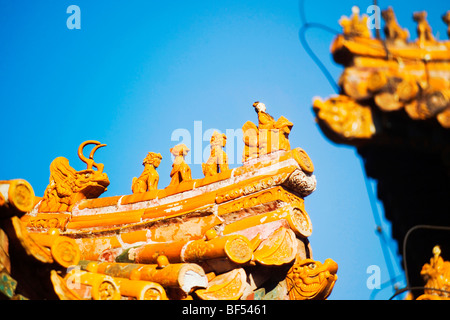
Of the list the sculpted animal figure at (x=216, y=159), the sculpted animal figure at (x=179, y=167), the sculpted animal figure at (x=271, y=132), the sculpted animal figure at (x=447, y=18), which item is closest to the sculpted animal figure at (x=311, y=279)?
the sculpted animal figure at (x=271, y=132)

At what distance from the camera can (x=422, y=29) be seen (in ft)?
17.3

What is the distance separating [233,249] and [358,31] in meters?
4.28

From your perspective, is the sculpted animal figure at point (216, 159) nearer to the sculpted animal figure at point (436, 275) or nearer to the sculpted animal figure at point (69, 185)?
the sculpted animal figure at point (69, 185)

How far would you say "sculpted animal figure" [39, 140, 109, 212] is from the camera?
11789 mm

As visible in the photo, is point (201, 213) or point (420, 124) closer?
point (420, 124)

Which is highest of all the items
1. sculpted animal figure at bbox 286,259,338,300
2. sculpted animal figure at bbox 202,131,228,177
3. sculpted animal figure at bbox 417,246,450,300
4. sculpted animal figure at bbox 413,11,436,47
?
sculpted animal figure at bbox 202,131,228,177

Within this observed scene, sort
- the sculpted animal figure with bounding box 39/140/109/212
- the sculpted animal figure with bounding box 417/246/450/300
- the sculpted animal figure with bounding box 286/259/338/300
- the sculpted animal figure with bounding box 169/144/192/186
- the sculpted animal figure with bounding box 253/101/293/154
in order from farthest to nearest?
the sculpted animal figure with bounding box 39/140/109/212, the sculpted animal figure with bounding box 169/144/192/186, the sculpted animal figure with bounding box 253/101/293/154, the sculpted animal figure with bounding box 286/259/338/300, the sculpted animal figure with bounding box 417/246/450/300

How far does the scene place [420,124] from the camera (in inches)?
198

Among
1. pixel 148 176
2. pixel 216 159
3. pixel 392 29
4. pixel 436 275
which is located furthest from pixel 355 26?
pixel 148 176

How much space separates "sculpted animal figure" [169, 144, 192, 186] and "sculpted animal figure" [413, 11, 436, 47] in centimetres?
636

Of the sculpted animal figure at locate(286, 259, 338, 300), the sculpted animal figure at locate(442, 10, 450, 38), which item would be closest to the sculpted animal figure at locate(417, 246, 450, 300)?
the sculpted animal figure at locate(286, 259, 338, 300)

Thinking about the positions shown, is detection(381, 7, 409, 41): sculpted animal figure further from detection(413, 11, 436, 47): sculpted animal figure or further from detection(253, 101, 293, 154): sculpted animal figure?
detection(253, 101, 293, 154): sculpted animal figure
